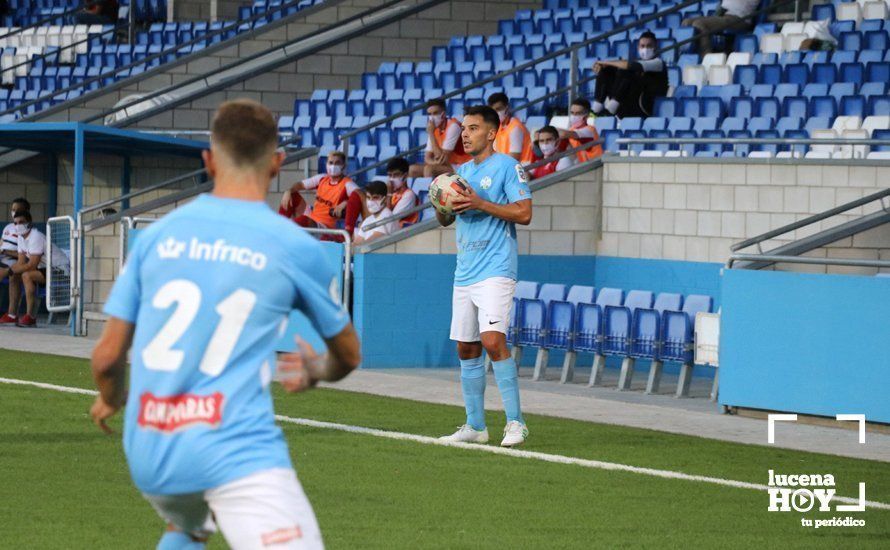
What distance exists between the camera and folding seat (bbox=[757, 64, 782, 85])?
750 inches

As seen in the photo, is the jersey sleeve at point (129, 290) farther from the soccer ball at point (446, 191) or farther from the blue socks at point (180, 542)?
the soccer ball at point (446, 191)

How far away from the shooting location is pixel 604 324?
15.1 metres

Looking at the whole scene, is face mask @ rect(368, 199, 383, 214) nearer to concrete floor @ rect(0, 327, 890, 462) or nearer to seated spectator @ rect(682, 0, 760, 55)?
concrete floor @ rect(0, 327, 890, 462)

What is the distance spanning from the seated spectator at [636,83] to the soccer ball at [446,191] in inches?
356

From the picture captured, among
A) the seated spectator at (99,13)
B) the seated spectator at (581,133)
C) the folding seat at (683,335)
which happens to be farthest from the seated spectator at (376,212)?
the seated spectator at (99,13)

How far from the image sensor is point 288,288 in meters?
4.38

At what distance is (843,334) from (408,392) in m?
3.67

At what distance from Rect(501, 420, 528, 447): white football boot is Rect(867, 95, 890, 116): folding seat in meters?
7.96

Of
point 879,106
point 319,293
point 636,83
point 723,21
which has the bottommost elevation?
point 319,293

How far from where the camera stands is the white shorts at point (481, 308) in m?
10.2

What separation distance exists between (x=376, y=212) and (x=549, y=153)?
1.97 m

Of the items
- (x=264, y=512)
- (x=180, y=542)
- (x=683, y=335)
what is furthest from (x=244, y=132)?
(x=683, y=335)

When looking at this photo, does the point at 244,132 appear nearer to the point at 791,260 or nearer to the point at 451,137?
the point at 791,260

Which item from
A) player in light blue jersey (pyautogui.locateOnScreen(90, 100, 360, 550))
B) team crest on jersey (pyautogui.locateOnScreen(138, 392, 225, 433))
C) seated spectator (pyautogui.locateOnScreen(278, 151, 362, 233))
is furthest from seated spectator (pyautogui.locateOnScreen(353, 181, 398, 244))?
team crest on jersey (pyautogui.locateOnScreen(138, 392, 225, 433))
